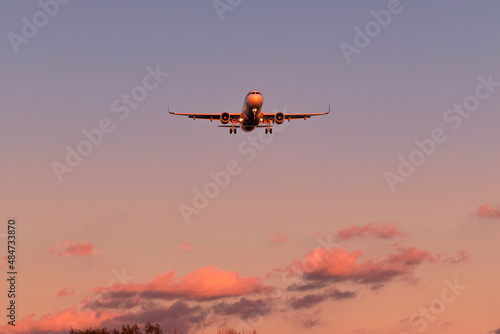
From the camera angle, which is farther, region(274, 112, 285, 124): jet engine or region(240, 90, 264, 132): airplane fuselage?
region(274, 112, 285, 124): jet engine

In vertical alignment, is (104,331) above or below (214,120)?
below

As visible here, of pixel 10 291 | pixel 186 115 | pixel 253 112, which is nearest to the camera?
pixel 10 291

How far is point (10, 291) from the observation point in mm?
68062

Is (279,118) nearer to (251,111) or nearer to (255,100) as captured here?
(251,111)

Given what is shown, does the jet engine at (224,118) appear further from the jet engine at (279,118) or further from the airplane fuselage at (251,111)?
the jet engine at (279,118)

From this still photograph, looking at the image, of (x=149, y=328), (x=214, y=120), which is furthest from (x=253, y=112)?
(x=149, y=328)

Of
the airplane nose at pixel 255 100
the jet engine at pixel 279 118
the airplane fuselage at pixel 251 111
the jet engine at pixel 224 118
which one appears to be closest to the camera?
the airplane nose at pixel 255 100

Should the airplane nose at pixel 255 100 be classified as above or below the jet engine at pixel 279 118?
above

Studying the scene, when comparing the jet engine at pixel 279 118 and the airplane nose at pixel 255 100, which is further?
the jet engine at pixel 279 118

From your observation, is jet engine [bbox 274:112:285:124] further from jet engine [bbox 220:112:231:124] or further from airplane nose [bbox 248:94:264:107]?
jet engine [bbox 220:112:231:124]

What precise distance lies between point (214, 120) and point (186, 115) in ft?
15.8

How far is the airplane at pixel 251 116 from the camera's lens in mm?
86562

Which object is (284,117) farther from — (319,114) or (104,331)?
(104,331)

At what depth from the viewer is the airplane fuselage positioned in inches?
3389
